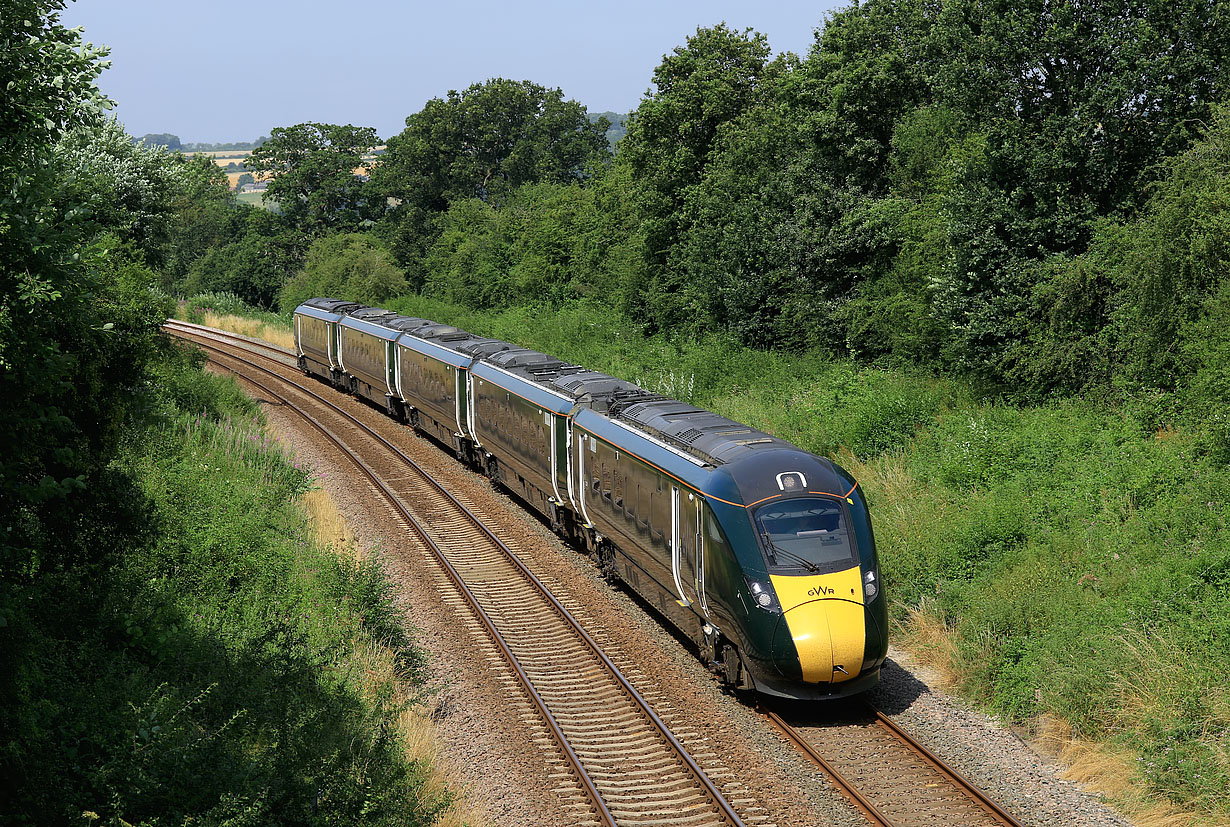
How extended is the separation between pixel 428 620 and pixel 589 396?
17.2 ft

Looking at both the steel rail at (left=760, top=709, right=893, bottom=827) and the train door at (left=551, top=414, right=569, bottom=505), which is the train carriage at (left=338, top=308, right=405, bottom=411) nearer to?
the train door at (left=551, top=414, right=569, bottom=505)

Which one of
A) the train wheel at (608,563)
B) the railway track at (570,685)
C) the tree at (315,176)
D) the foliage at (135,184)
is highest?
the tree at (315,176)

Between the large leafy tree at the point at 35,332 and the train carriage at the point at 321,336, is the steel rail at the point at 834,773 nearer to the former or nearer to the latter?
the large leafy tree at the point at 35,332

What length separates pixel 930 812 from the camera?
10.2 metres

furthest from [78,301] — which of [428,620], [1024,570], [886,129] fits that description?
[886,129]

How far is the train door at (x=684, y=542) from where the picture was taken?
1342cm

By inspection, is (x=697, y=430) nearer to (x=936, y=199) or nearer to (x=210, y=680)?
(x=210, y=680)

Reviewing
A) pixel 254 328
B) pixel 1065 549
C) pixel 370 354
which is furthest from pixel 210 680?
pixel 254 328

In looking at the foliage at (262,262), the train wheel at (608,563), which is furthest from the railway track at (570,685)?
the foliage at (262,262)

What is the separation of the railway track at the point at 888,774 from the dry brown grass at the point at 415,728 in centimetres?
395

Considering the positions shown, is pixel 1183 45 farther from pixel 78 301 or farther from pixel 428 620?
pixel 78 301

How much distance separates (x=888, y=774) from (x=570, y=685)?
4.76m

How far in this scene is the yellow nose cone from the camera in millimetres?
11805

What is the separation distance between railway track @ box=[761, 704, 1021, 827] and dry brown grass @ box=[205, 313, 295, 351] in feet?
150
